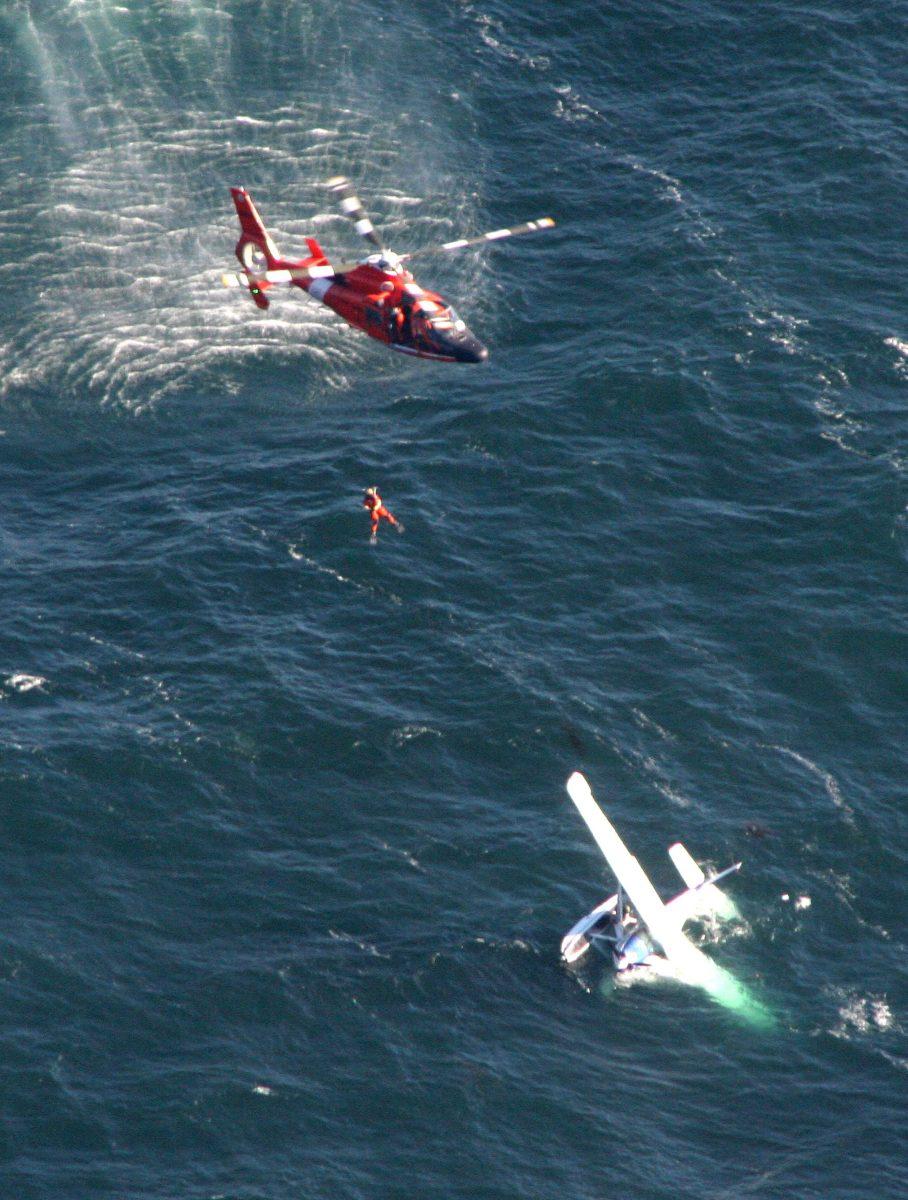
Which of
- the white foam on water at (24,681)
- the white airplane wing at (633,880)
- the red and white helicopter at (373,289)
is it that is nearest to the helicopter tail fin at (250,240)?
the red and white helicopter at (373,289)

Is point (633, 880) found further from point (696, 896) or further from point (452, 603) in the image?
point (452, 603)

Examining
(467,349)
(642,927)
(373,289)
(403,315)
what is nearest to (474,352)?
(467,349)

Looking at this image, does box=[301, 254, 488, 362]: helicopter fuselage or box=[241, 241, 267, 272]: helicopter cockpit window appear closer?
box=[301, 254, 488, 362]: helicopter fuselage

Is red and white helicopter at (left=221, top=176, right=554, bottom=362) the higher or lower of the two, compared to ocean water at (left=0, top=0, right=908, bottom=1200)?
higher

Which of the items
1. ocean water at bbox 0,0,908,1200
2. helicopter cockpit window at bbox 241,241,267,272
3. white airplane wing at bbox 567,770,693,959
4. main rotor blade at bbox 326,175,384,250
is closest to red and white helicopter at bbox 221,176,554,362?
main rotor blade at bbox 326,175,384,250

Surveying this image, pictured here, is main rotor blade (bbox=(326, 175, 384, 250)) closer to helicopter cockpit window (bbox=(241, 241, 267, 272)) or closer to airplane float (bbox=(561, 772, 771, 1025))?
helicopter cockpit window (bbox=(241, 241, 267, 272))

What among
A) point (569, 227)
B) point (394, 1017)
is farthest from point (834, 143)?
point (394, 1017)

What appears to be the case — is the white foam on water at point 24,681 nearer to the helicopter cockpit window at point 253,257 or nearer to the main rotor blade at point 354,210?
the helicopter cockpit window at point 253,257
